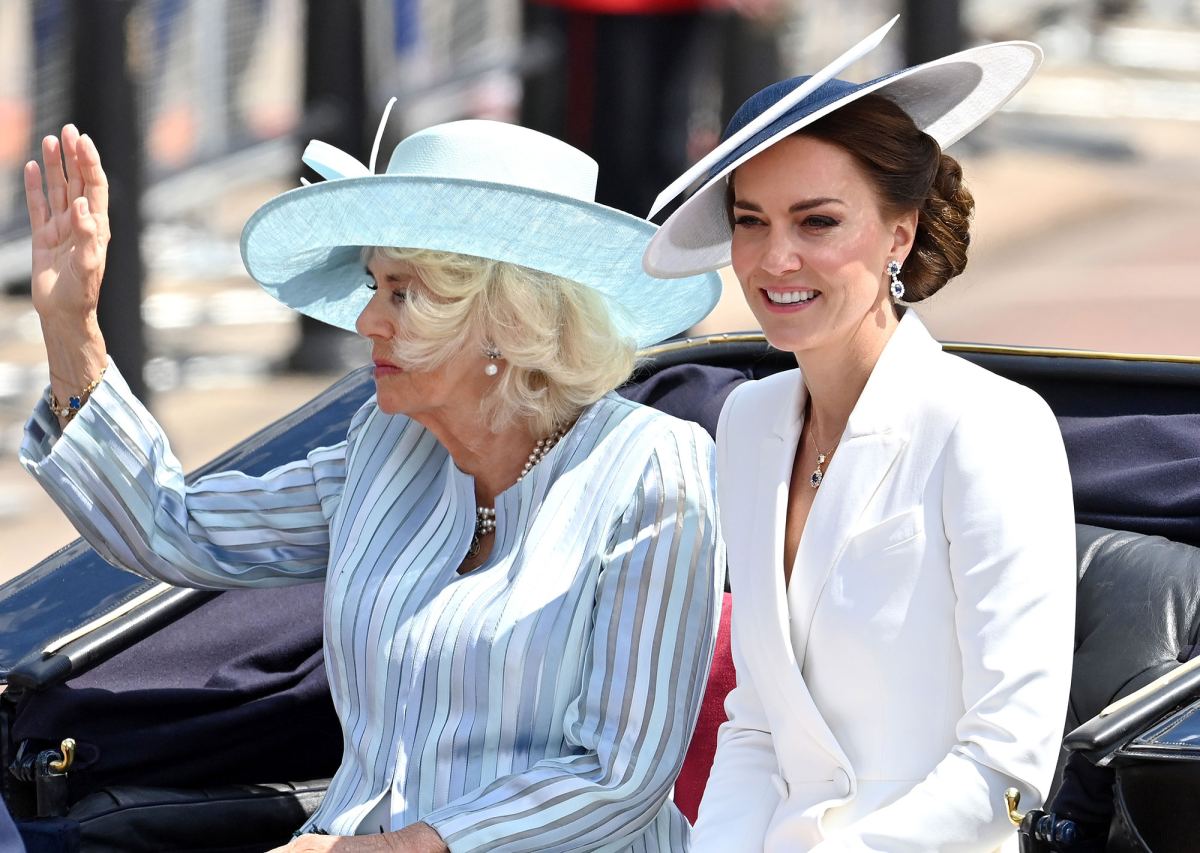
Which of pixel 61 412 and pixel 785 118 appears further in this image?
pixel 61 412

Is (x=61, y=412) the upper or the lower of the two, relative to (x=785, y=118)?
lower

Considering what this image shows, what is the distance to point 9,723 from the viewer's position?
8.84ft

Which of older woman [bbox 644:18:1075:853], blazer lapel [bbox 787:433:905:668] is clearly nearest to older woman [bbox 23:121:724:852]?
older woman [bbox 644:18:1075:853]

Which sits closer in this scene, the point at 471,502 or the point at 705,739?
the point at 471,502

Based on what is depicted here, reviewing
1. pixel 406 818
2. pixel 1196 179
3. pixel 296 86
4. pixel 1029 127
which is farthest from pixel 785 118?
pixel 1029 127

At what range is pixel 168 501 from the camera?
2.64 meters

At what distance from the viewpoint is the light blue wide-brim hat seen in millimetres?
2463

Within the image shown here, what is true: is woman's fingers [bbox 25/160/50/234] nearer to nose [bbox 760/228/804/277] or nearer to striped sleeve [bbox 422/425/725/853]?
striped sleeve [bbox 422/425/725/853]

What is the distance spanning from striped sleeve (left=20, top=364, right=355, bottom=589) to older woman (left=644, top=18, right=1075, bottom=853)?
725mm

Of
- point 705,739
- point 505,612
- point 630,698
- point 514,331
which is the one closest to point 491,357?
point 514,331

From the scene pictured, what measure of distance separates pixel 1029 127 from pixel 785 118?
9030mm

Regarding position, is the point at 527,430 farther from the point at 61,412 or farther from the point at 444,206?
the point at 61,412

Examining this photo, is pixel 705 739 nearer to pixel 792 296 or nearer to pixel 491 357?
pixel 491 357

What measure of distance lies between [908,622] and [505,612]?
22.6 inches
